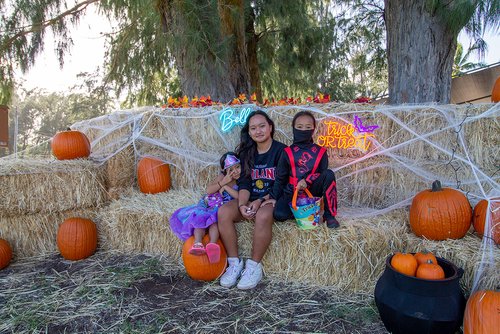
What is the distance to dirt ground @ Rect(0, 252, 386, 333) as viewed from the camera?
2.33 m

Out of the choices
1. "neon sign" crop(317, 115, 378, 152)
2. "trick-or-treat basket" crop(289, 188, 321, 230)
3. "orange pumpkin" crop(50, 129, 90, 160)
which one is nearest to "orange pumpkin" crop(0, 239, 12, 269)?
"orange pumpkin" crop(50, 129, 90, 160)

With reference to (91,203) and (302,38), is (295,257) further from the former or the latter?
(302,38)

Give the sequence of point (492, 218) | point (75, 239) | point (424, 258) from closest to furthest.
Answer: point (424, 258), point (492, 218), point (75, 239)

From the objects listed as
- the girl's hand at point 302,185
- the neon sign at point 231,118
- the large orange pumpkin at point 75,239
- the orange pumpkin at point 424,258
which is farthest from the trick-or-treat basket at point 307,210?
the large orange pumpkin at point 75,239

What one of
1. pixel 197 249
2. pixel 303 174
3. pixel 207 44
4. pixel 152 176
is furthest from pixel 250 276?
pixel 207 44

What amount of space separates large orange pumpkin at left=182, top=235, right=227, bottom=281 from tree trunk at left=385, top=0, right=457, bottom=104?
11.0ft

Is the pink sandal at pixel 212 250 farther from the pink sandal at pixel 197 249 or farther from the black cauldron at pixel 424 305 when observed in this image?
the black cauldron at pixel 424 305

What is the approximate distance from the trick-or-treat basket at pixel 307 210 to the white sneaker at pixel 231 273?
61 cm

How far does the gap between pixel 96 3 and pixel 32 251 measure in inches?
170

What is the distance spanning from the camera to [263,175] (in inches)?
127

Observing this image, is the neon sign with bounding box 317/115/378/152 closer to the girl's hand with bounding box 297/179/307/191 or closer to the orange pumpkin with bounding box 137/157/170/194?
the girl's hand with bounding box 297/179/307/191

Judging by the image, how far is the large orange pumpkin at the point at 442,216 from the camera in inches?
101

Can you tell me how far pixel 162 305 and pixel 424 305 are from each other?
171cm

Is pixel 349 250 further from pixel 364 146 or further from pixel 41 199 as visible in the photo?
pixel 41 199
